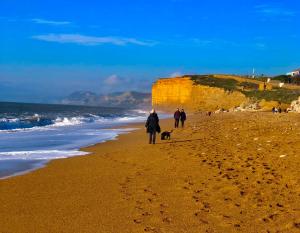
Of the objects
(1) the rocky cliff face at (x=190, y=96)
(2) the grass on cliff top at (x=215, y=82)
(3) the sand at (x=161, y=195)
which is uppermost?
(2) the grass on cliff top at (x=215, y=82)

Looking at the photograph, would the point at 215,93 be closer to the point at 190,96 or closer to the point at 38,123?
the point at 190,96

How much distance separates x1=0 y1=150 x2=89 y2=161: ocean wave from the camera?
14164 millimetres

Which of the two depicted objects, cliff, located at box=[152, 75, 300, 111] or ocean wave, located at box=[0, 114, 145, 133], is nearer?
ocean wave, located at box=[0, 114, 145, 133]

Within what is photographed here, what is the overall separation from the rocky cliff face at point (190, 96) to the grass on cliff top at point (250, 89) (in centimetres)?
151

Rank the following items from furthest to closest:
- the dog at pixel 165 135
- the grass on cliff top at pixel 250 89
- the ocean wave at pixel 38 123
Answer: the grass on cliff top at pixel 250 89, the ocean wave at pixel 38 123, the dog at pixel 165 135

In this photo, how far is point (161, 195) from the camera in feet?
26.8

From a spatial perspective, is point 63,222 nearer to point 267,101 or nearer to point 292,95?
point 267,101

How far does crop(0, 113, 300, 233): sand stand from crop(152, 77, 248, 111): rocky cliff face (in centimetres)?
5857

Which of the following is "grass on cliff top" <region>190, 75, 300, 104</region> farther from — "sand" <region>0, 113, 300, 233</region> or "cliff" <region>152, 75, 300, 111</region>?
"sand" <region>0, 113, 300, 233</region>

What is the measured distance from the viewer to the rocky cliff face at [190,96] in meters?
75.4

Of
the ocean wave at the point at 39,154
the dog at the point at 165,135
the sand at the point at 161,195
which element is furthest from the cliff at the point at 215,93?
the sand at the point at 161,195

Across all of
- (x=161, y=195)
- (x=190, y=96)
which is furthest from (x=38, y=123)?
(x=190, y=96)

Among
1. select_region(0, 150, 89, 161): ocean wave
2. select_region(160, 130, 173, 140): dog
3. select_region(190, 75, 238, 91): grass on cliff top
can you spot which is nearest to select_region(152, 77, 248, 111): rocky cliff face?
select_region(190, 75, 238, 91): grass on cliff top

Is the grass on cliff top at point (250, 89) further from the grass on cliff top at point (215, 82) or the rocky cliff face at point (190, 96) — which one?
the rocky cliff face at point (190, 96)
